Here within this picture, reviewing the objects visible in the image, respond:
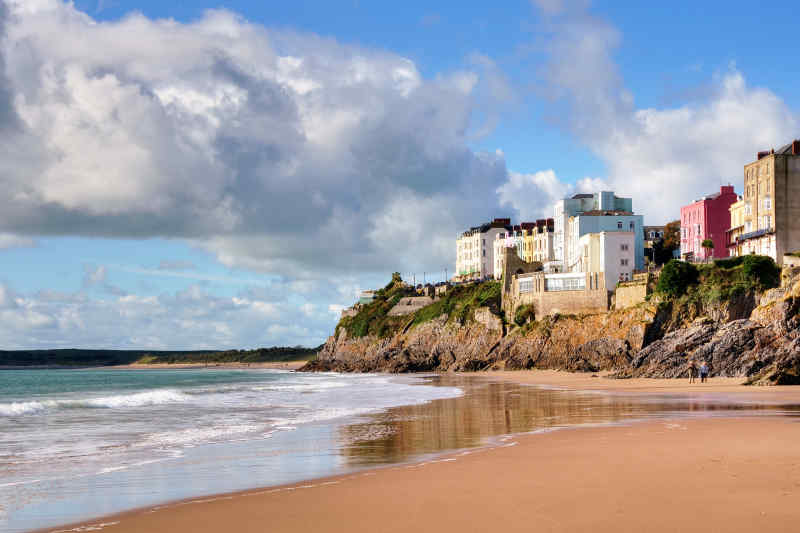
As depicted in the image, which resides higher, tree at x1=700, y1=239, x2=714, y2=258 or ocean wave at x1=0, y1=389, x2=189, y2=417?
tree at x1=700, y1=239, x2=714, y2=258

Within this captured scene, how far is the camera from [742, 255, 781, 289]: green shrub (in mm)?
53594

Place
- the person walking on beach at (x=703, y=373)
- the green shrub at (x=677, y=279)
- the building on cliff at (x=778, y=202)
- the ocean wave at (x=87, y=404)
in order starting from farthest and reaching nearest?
the green shrub at (x=677, y=279) < the building on cliff at (x=778, y=202) < the person walking on beach at (x=703, y=373) < the ocean wave at (x=87, y=404)

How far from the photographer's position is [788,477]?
10.9 meters

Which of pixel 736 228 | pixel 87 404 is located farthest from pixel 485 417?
pixel 736 228

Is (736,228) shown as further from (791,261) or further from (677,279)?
(791,261)

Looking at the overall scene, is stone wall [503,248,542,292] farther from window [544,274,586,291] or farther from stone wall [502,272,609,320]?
window [544,274,586,291]

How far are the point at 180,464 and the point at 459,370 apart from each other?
2338 inches

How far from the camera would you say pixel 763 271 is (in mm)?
54000

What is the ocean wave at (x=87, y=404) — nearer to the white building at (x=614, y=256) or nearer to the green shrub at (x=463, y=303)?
the white building at (x=614, y=256)

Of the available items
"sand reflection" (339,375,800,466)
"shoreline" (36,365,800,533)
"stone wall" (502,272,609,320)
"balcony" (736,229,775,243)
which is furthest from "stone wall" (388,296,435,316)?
"shoreline" (36,365,800,533)

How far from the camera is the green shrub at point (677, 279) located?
189 ft

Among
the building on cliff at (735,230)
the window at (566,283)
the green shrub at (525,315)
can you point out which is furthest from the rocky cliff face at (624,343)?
the building on cliff at (735,230)

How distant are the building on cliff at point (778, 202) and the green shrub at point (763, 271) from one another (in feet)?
7.84

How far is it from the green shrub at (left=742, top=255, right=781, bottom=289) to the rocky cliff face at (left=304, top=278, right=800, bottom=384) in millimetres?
1218
